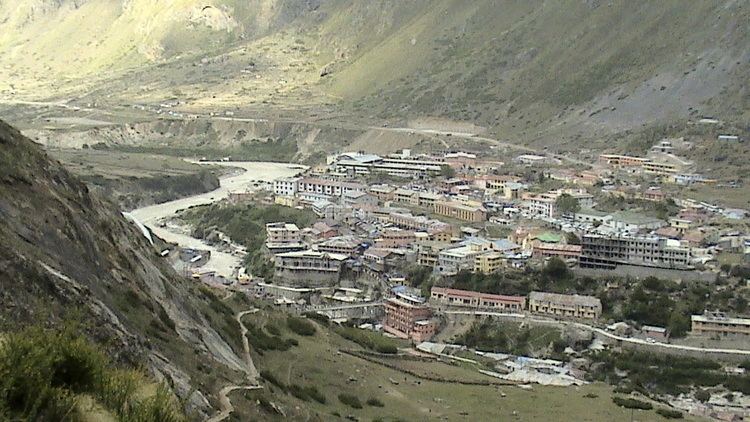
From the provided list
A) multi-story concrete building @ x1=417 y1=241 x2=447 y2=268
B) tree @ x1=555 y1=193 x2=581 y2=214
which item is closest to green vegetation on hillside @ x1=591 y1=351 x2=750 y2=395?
multi-story concrete building @ x1=417 y1=241 x2=447 y2=268

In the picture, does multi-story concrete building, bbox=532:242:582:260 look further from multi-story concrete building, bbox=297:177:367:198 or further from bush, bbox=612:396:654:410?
multi-story concrete building, bbox=297:177:367:198

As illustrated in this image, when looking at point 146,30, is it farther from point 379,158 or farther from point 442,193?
point 442,193

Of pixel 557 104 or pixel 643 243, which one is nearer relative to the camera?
pixel 643 243

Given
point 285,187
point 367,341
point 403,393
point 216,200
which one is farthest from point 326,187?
point 403,393

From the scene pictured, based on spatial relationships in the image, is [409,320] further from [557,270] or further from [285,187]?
[285,187]

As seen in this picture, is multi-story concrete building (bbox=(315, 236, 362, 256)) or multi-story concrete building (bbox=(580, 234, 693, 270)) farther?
multi-story concrete building (bbox=(315, 236, 362, 256))

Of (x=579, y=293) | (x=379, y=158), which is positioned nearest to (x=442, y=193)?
(x=379, y=158)

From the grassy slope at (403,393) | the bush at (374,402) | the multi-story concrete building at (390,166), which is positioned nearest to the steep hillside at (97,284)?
the grassy slope at (403,393)

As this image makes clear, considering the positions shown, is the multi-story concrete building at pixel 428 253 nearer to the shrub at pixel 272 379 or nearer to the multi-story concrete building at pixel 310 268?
the multi-story concrete building at pixel 310 268
